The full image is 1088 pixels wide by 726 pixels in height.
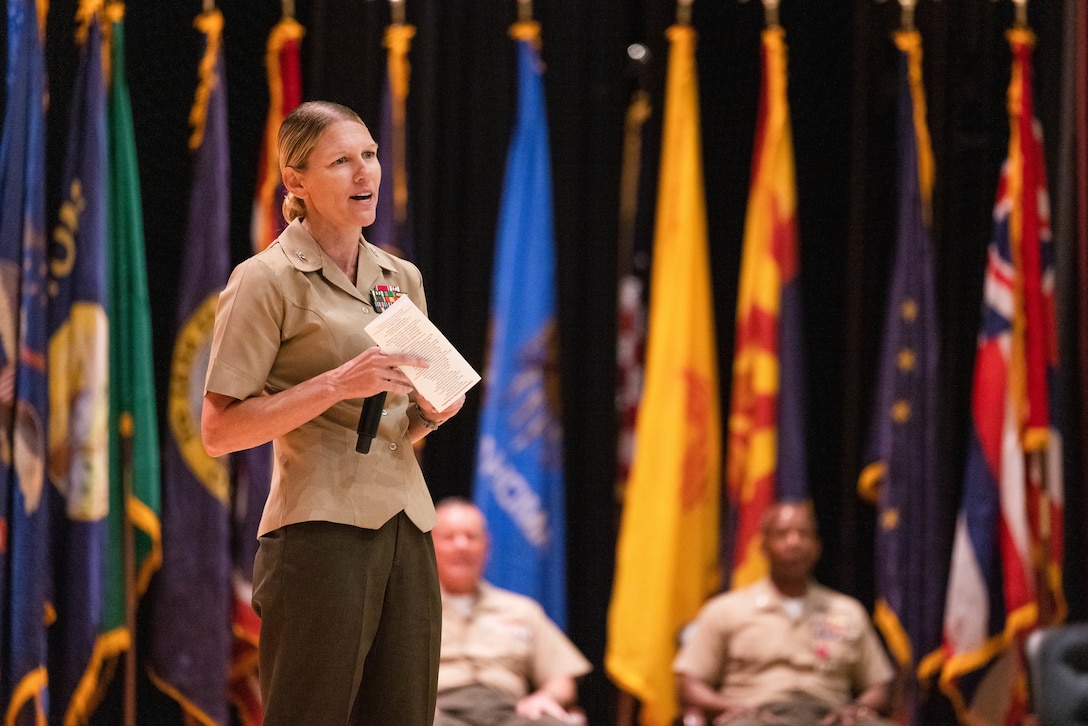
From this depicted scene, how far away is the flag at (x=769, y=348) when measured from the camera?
4.54 metres

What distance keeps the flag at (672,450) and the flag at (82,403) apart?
168cm

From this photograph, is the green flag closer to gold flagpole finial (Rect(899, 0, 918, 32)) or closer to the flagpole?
the flagpole

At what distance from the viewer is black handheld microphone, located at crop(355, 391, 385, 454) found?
1.71 m

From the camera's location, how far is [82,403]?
4000 mm

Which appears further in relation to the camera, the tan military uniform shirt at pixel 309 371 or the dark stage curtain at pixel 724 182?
the dark stage curtain at pixel 724 182

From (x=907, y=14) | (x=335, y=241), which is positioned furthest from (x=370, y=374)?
(x=907, y=14)

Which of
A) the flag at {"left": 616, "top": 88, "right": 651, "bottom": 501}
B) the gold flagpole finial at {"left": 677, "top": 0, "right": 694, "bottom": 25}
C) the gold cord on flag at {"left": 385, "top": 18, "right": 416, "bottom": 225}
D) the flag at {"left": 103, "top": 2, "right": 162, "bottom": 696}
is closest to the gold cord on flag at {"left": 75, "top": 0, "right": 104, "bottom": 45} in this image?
the flag at {"left": 103, "top": 2, "right": 162, "bottom": 696}

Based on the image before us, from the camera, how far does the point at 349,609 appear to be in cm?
169

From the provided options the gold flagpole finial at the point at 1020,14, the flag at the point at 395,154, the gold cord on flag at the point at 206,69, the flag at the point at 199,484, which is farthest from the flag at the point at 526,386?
the gold flagpole finial at the point at 1020,14

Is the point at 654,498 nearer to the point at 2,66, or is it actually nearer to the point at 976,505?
the point at 976,505

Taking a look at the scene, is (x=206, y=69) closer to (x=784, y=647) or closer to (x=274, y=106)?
(x=274, y=106)

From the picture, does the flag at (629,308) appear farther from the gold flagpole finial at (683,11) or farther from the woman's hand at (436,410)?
the woman's hand at (436,410)

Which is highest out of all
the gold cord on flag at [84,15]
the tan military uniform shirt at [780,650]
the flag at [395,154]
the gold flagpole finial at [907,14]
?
the gold flagpole finial at [907,14]

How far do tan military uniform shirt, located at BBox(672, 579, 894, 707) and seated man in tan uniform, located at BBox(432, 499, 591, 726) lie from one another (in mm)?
407
